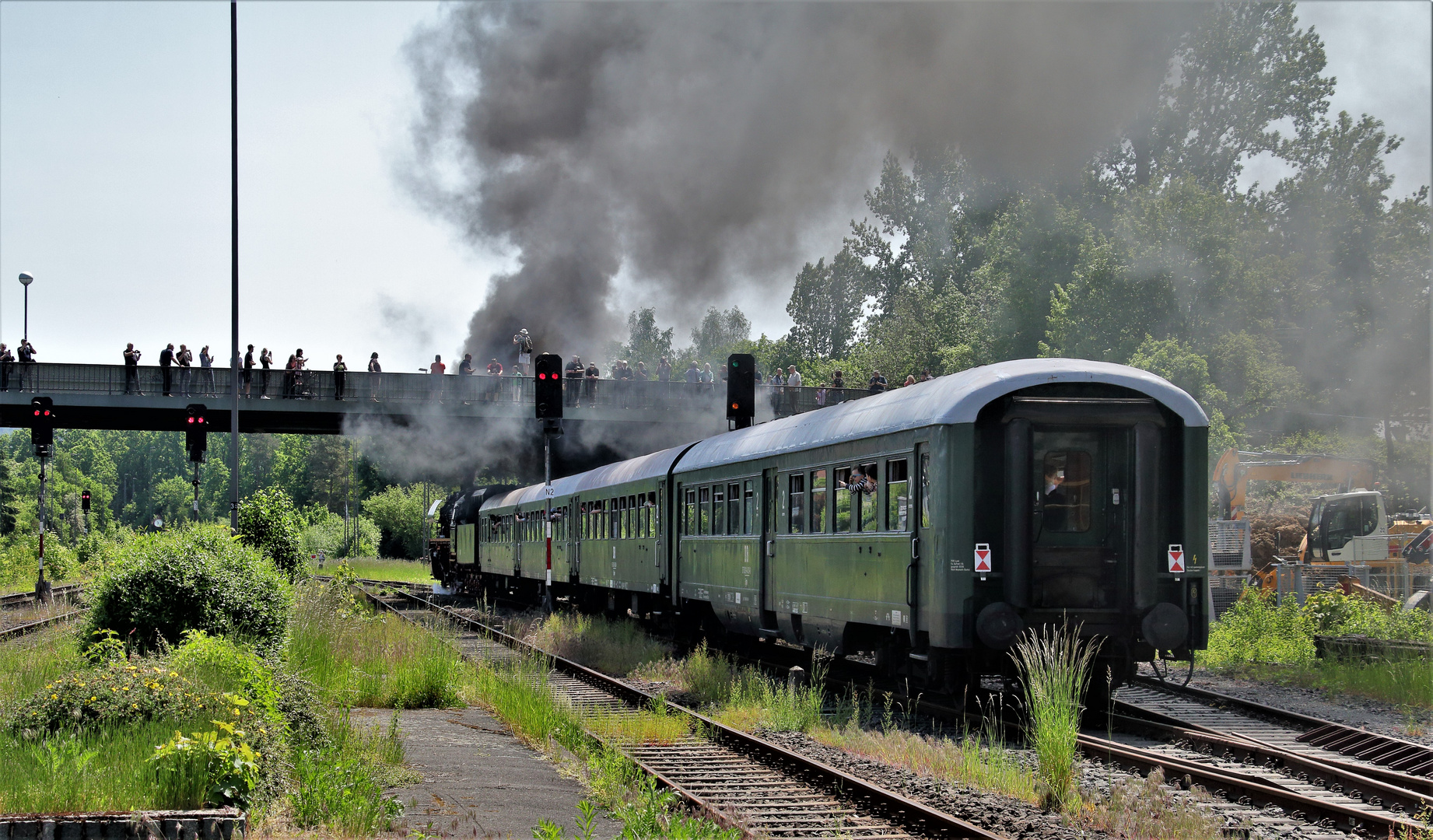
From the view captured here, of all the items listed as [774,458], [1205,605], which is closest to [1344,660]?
[1205,605]

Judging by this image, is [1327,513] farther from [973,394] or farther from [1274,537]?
[973,394]

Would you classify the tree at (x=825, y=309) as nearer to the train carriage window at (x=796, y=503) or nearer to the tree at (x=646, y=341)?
the tree at (x=646, y=341)

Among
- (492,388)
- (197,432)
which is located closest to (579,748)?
(197,432)

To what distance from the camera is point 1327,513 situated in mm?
31469

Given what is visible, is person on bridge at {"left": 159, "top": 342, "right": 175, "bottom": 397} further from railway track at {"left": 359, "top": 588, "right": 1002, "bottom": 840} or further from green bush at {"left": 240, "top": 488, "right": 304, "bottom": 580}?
railway track at {"left": 359, "top": 588, "right": 1002, "bottom": 840}

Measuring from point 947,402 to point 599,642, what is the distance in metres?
9.46

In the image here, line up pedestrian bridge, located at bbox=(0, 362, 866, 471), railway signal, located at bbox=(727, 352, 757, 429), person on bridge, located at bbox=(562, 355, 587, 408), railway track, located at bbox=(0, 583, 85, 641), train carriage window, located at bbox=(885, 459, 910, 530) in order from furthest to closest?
person on bridge, located at bbox=(562, 355, 587, 408), pedestrian bridge, located at bbox=(0, 362, 866, 471), railway signal, located at bbox=(727, 352, 757, 429), railway track, located at bbox=(0, 583, 85, 641), train carriage window, located at bbox=(885, 459, 910, 530)

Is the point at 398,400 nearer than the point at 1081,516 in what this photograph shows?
No

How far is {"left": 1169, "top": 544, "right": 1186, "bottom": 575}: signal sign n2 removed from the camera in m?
11.6

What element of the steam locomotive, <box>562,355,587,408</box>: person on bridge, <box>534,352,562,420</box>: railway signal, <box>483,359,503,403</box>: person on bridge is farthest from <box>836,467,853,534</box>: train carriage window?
<box>483,359,503,403</box>: person on bridge

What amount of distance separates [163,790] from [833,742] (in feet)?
18.4

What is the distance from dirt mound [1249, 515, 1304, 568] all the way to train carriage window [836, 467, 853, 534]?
68.6ft

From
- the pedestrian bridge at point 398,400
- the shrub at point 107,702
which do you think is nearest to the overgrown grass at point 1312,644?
the shrub at point 107,702

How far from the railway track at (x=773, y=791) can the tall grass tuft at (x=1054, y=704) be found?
0.83 metres
